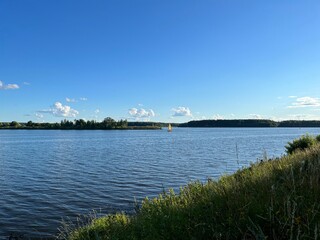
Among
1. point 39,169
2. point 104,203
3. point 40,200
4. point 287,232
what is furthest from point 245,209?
point 39,169

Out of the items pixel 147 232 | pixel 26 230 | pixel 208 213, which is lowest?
pixel 26 230

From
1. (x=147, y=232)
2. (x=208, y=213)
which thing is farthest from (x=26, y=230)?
(x=208, y=213)

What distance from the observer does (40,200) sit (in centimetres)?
2100

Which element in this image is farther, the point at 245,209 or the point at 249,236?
the point at 245,209

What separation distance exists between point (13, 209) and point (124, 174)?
43.9 feet

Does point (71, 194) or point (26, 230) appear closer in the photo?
point (26, 230)

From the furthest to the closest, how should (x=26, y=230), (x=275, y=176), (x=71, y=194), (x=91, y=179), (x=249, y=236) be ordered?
(x=91, y=179) < (x=71, y=194) < (x=26, y=230) < (x=275, y=176) < (x=249, y=236)

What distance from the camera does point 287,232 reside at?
17.2 feet

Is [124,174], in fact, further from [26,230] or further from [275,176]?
[275,176]

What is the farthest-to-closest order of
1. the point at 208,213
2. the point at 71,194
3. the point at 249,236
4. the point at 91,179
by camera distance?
1. the point at 91,179
2. the point at 71,194
3. the point at 208,213
4. the point at 249,236

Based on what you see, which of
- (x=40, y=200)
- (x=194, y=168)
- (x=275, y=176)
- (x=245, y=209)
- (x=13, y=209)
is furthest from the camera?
(x=194, y=168)

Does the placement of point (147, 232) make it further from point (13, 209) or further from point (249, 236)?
point (13, 209)

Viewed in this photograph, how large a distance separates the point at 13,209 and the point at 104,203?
5.01 meters

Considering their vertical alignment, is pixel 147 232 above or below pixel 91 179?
above
